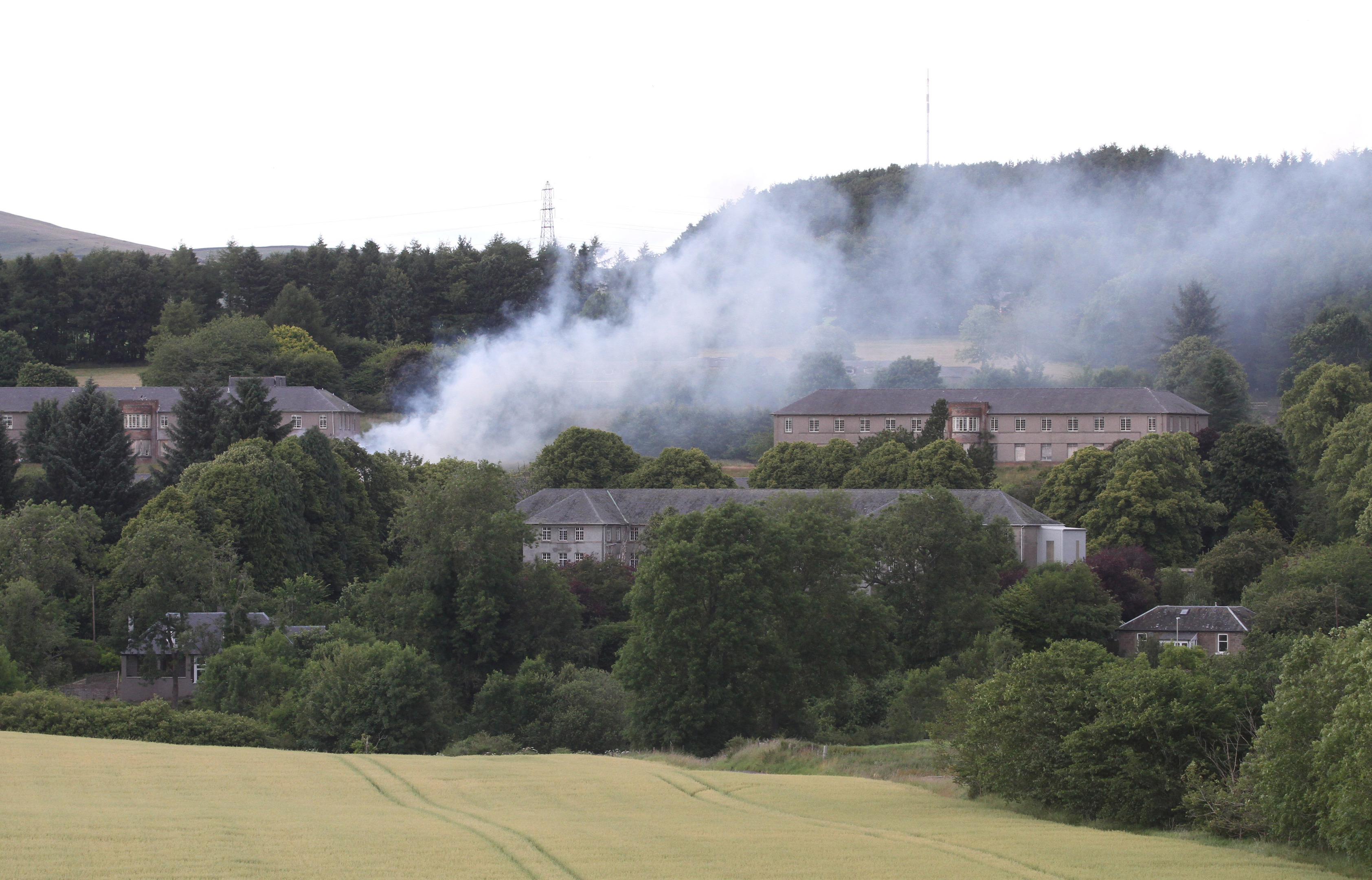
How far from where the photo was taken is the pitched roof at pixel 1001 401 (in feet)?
317

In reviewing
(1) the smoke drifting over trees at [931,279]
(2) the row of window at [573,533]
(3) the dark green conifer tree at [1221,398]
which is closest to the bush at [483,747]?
(2) the row of window at [573,533]

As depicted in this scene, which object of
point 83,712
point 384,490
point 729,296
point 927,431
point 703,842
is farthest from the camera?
point 729,296

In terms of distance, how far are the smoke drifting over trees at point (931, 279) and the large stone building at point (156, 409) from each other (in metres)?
4.08

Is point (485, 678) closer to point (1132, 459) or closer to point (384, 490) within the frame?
point (384, 490)

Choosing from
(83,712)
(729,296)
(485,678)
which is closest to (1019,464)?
(729,296)

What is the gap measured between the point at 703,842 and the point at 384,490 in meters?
65.7

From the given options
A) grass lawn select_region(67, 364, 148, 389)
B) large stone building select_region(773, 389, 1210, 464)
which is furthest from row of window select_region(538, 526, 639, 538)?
grass lawn select_region(67, 364, 148, 389)

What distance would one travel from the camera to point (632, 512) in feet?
265

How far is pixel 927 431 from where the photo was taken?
308ft

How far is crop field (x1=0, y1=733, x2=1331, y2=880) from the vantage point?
19062 millimetres

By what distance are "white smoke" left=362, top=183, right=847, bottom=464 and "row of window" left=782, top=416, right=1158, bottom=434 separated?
55.2 feet

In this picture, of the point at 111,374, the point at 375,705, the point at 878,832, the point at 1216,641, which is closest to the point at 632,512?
the point at 1216,641

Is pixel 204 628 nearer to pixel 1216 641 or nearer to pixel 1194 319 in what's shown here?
pixel 1216 641

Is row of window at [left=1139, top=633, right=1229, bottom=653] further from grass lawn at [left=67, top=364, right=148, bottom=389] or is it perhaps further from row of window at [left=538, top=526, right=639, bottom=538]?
grass lawn at [left=67, top=364, right=148, bottom=389]
